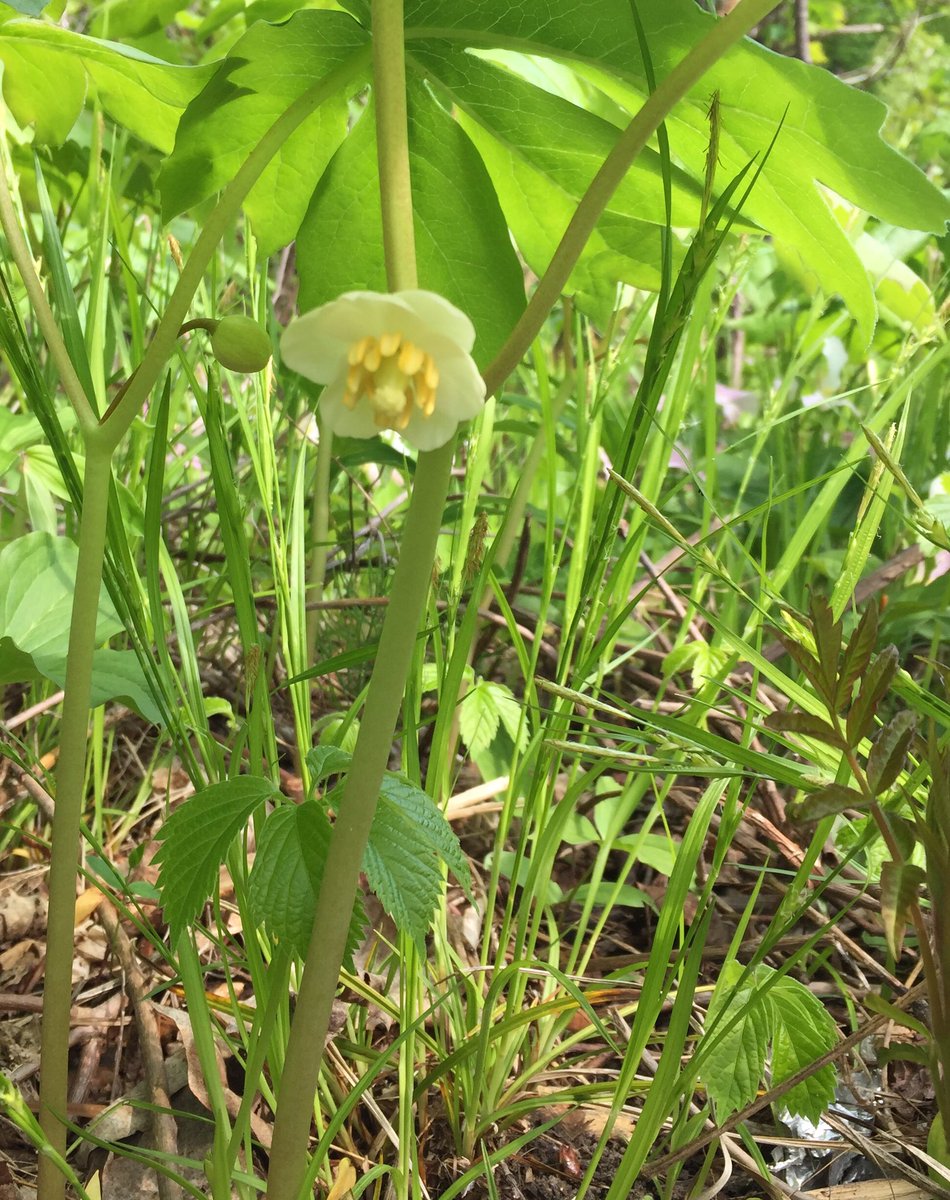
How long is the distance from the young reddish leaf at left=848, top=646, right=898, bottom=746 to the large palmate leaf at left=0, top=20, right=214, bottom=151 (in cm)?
49

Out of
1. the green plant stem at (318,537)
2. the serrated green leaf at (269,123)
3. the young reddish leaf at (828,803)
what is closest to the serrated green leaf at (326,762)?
the young reddish leaf at (828,803)

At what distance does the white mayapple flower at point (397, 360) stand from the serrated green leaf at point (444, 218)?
19cm

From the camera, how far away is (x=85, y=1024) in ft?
2.50

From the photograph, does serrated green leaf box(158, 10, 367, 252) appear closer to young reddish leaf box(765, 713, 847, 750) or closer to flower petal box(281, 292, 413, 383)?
flower petal box(281, 292, 413, 383)

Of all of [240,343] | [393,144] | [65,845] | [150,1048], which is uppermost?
[393,144]

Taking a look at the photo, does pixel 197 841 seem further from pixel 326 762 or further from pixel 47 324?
pixel 47 324

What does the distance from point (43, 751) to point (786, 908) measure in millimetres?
749

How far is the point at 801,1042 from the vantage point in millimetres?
562

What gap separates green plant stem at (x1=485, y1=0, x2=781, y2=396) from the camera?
1.37 ft

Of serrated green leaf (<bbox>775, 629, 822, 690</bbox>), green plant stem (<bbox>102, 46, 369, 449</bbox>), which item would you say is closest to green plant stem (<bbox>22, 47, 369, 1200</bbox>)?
green plant stem (<bbox>102, 46, 369, 449</bbox>)

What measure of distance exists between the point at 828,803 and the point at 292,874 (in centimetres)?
25

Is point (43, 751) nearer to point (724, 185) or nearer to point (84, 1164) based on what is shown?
point (84, 1164)

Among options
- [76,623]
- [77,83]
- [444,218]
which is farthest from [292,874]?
[77,83]

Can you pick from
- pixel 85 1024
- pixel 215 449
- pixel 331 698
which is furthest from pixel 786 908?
pixel 331 698
